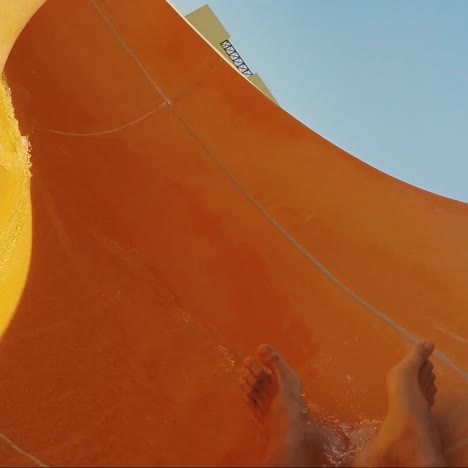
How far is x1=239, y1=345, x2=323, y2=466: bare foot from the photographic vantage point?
1.38 meters

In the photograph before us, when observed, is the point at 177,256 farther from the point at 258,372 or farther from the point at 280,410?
the point at 280,410

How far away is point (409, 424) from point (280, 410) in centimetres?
33

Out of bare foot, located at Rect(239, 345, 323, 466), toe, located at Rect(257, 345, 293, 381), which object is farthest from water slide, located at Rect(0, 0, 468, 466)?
toe, located at Rect(257, 345, 293, 381)

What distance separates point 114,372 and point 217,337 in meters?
0.38

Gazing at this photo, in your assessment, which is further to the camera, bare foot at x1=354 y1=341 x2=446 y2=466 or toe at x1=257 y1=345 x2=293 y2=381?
toe at x1=257 y1=345 x2=293 y2=381

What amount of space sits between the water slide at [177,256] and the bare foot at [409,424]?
15 centimetres

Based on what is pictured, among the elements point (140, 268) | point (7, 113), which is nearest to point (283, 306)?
point (140, 268)

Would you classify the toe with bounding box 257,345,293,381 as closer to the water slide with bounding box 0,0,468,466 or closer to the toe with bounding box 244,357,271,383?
the toe with bounding box 244,357,271,383

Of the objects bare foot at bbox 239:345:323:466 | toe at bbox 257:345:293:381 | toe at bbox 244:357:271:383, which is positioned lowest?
bare foot at bbox 239:345:323:466

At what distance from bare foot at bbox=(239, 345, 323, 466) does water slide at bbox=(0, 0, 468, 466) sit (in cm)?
9

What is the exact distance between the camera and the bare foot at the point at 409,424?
52.2 inches

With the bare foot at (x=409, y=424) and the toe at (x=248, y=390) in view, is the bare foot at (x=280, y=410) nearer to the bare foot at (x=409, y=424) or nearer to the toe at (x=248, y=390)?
the toe at (x=248, y=390)

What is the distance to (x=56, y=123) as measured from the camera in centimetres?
234

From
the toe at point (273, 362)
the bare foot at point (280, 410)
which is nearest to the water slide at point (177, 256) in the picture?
the bare foot at point (280, 410)
